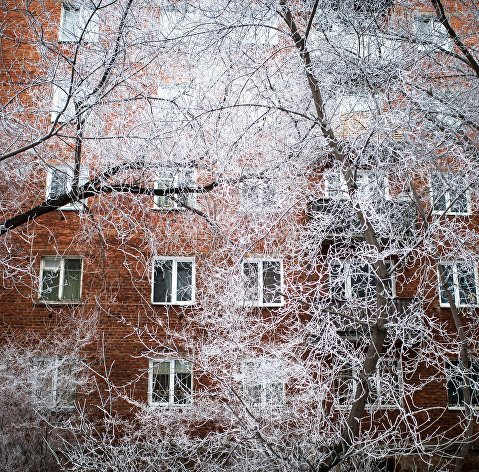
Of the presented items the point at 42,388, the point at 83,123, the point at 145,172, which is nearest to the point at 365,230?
the point at 145,172

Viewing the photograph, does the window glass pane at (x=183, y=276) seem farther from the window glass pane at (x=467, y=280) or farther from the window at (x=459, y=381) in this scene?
the window glass pane at (x=467, y=280)

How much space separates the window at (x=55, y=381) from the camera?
14.6 metres

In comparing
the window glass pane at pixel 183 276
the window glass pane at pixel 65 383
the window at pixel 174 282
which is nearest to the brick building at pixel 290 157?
the window glass pane at pixel 65 383

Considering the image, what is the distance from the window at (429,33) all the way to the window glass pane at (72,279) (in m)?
11.0

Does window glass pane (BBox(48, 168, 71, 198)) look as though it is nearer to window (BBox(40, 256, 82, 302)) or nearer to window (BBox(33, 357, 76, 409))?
window (BBox(33, 357, 76, 409))

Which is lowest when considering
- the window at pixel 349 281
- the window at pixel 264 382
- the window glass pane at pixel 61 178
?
the window at pixel 264 382

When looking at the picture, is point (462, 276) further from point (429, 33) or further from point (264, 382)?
point (429, 33)

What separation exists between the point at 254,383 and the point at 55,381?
7.60 m

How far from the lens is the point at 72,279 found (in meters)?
17.1

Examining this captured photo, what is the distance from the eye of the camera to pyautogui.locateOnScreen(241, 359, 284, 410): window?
863cm

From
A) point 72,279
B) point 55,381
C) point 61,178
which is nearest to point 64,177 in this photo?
point 61,178

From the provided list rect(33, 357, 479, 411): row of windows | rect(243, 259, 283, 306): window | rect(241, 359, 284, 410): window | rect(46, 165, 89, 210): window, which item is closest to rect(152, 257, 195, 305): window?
rect(33, 357, 479, 411): row of windows

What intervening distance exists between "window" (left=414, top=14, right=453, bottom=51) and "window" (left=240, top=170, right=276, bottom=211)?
8.11 ft

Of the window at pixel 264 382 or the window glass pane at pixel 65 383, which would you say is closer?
the window at pixel 264 382
